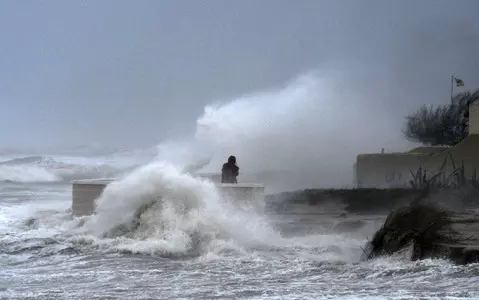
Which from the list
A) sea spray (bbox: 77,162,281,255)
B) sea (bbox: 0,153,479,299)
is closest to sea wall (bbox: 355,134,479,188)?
sea (bbox: 0,153,479,299)

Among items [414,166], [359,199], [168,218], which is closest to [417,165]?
[414,166]

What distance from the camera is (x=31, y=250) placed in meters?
11.3

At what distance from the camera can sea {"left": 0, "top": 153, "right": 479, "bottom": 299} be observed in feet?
24.1

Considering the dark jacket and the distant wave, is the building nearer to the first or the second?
the dark jacket

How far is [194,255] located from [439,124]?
114 ft

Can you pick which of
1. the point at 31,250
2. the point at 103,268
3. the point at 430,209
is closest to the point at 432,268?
the point at 430,209

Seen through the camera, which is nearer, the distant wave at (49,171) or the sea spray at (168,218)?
the sea spray at (168,218)

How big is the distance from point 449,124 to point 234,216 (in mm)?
31216

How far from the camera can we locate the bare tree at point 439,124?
41.0 metres

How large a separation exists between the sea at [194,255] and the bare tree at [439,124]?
84.7 feet

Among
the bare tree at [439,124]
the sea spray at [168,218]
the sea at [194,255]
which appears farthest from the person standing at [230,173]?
the bare tree at [439,124]

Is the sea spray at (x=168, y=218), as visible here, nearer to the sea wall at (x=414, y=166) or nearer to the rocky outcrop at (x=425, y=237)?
the rocky outcrop at (x=425, y=237)

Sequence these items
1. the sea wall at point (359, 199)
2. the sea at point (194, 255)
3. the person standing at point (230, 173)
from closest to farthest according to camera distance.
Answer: the sea at point (194, 255) < the person standing at point (230, 173) < the sea wall at point (359, 199)

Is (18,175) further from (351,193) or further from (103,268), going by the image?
(103,268)
